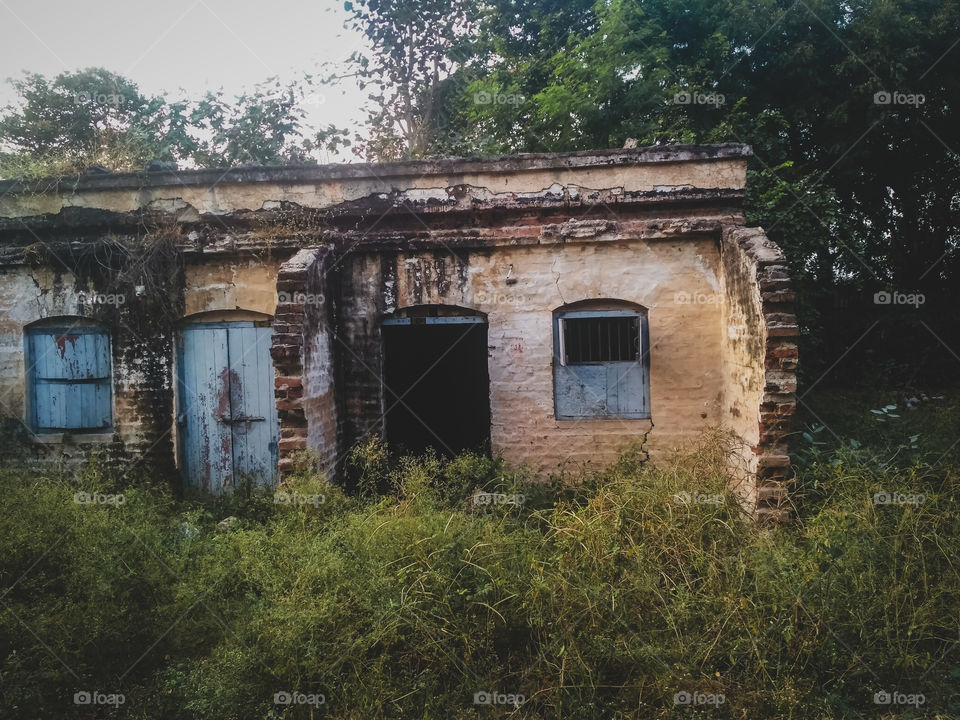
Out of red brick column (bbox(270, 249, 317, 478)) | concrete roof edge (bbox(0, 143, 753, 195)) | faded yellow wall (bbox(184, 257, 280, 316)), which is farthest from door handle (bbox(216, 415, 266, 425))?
concrete roof edge (bbox(0, 143, 753, 195))

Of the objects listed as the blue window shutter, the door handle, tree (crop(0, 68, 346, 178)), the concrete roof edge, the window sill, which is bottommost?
the window sill

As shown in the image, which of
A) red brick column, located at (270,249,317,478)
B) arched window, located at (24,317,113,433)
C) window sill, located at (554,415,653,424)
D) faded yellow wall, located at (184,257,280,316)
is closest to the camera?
red brick column, located at (270,249,317,478)

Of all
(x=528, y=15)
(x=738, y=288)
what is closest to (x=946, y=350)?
(x=738, y=288)

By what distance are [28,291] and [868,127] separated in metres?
15.4

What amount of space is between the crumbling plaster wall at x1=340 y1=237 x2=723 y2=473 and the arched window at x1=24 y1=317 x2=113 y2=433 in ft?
10.7

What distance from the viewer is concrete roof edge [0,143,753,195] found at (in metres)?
6.66

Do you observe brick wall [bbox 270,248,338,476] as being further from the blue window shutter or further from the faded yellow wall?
the blue window shutter

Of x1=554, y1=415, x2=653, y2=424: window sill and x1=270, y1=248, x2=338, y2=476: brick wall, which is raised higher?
x1=270, y1=248, x2=338, y2=476: brick wall

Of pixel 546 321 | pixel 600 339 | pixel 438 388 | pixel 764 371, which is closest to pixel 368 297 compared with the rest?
pixel 546 321

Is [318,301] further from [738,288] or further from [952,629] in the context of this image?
[952,629]

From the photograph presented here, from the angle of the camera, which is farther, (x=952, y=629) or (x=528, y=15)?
(x=528, y=15)

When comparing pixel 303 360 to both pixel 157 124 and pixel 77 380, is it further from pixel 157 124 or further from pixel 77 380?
pixel 157 124

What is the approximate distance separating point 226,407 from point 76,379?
205 centimetres

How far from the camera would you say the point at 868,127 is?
39.4 ft
